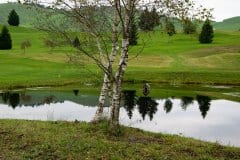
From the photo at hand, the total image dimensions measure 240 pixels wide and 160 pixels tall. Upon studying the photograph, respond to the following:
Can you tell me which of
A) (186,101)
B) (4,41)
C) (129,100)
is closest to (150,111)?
(129,100)

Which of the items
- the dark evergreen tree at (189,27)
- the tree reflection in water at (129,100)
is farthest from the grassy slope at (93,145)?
the tree reflection in water at (129,100)

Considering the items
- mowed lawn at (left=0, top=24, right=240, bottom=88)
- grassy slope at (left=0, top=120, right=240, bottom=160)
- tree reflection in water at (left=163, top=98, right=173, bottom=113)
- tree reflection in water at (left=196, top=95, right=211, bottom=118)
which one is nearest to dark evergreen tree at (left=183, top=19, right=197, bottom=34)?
grassy slope at (left=0, top=120, right=240, bottom=160)

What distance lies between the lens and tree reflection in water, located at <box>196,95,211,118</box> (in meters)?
40.6

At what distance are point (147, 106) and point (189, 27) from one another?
78.1 feet

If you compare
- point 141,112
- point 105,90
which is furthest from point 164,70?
point 105,90

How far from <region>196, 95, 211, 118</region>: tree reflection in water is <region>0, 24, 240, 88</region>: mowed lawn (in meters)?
8.40

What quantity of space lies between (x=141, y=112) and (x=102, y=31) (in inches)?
679

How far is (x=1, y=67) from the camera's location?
229 feet

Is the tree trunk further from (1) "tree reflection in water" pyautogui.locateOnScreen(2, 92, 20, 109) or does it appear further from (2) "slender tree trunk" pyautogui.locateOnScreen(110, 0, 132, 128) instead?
(1) "tree reflection in water" pyautogui.locateOnScreen(2, 92, 20, 109)

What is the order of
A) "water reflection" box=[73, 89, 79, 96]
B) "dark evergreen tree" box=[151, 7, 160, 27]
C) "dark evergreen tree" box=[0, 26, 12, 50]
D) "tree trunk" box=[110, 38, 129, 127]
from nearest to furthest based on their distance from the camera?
1. "dark evergreen tree" box=[151, 7, 160, 27]
2. "tree trunk" box=[110, 38, 129, 127]
3. "water reflection" box=[73, 89, 79, 96]
4. "dark evergreen tree" box=[0, 26, 12, 50]

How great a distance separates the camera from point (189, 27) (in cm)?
1925

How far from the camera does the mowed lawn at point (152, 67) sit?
61.7 meters

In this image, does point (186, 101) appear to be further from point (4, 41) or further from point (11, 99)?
point (4, 41)

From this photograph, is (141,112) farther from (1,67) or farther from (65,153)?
(1,67)
